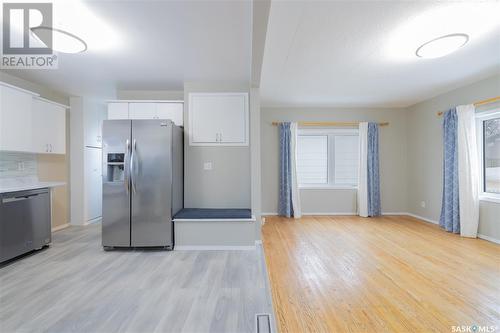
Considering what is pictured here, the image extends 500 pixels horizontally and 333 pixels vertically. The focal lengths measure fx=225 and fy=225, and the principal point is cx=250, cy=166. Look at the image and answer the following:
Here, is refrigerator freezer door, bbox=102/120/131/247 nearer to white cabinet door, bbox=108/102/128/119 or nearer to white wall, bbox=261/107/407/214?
white cabinet door, bbox=108/102/128/119

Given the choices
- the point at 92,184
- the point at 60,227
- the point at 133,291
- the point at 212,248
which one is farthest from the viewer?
the point at 92,184

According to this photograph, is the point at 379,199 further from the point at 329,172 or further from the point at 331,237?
the point at 331,237

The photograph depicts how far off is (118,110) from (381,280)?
13.7 ft

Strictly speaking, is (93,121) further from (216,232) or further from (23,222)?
(216,232)

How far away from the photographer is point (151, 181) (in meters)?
2.97

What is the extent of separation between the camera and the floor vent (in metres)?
1.61

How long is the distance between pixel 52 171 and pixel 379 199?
6506mm

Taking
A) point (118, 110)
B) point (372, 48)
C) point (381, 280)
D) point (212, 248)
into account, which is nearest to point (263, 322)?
point (381, 280)

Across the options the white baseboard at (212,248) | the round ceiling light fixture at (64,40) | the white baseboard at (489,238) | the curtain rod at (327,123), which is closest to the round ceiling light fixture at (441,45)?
the curtain rod at (327,123)

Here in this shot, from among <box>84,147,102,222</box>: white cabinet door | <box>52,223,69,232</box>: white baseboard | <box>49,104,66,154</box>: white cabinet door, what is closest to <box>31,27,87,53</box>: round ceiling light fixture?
<box>49,104,66,154</box>: white cabinet door

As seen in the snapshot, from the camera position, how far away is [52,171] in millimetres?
3871

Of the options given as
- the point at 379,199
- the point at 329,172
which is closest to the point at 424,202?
the point at 379,199

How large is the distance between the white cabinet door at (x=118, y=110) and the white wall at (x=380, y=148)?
2807 mm

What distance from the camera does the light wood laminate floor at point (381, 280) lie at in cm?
174
